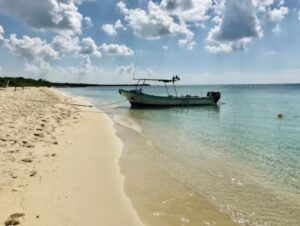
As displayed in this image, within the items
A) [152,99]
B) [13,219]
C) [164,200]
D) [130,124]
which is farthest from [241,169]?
[152,99]

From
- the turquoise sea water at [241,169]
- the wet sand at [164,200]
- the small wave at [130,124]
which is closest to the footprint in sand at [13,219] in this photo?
the wet sand at [164,200]

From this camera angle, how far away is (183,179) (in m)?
9.41

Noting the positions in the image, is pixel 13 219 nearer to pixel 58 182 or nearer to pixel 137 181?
pixel 58 182

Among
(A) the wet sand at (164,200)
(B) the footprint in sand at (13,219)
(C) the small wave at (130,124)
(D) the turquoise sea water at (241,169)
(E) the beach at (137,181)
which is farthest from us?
(C) the small wave at (130,124)

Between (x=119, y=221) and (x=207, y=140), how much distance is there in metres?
11.1

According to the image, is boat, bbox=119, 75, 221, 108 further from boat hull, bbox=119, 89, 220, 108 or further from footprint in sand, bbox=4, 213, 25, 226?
footprint in sand, bbox=4, 213, 25, 226

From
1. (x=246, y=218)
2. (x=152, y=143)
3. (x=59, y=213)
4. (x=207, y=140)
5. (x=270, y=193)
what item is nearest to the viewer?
(x=59, y=213)

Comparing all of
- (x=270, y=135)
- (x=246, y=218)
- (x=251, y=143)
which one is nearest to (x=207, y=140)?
(x=251, y=143)

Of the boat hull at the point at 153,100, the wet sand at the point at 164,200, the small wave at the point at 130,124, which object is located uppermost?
the boat hull at the point at 153,100

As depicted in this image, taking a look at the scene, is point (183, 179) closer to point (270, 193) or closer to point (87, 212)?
point (270, 193)

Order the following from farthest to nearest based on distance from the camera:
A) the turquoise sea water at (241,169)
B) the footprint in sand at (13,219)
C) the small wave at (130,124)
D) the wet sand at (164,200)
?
the small wave at (130,124)
the turquoise sea water at (241,169)
the wet sand at (164,200)
the footprint in sand at (13,219)

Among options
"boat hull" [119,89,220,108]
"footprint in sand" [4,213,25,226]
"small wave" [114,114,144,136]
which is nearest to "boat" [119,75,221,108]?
"boat hull" [119,89,220,108]

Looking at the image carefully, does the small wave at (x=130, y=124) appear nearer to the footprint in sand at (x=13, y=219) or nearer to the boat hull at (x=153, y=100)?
the footprint in sand at (x=13, y=219)

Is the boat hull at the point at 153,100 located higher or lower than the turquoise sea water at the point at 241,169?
higher
